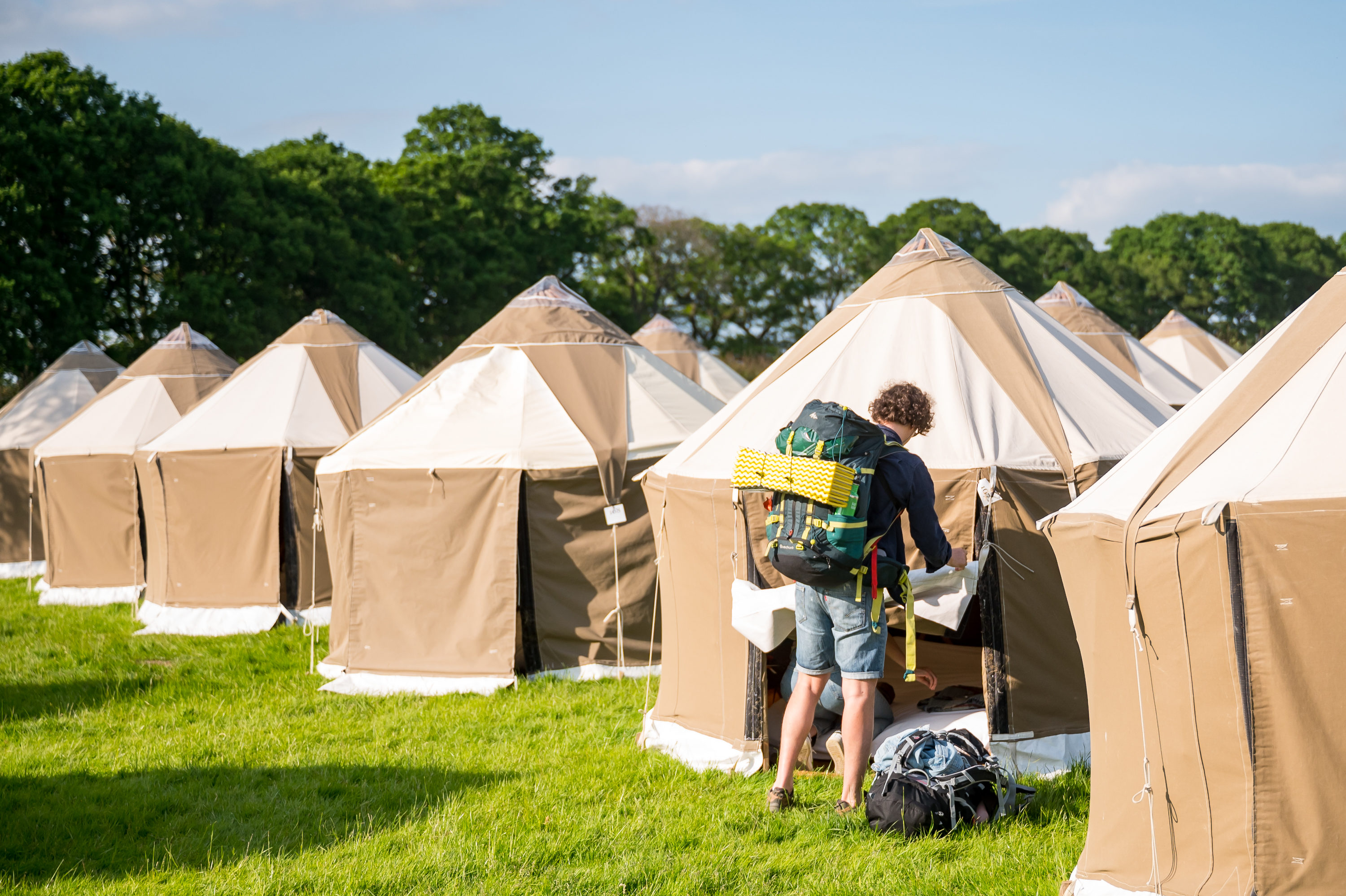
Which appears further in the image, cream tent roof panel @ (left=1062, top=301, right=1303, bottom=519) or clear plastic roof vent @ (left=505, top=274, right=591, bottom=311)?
clear plastic roof vent @ (left=505, top=274, right=591, bottom=311)

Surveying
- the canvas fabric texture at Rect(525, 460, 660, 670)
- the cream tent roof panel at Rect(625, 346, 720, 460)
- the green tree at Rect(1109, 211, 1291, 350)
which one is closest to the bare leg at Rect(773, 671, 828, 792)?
the canvas fabric texture at Rect(525, 460, 660, 670)

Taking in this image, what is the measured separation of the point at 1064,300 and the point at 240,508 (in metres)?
11.2

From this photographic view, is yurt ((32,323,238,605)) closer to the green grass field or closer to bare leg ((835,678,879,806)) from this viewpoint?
the green grass field

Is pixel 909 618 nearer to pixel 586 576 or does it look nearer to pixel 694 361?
pixel 586 576

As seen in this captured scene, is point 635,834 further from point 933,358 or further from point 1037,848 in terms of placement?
point 933,358

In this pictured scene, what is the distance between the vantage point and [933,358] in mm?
6160

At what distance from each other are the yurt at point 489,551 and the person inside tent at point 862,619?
10.2 ft

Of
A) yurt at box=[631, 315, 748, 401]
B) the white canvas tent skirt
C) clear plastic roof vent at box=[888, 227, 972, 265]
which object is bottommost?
the white canvas tent skirt

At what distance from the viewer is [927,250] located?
268 inches

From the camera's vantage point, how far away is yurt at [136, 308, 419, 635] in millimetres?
10836

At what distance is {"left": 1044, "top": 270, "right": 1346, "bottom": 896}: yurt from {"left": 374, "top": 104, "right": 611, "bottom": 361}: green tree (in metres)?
27.0

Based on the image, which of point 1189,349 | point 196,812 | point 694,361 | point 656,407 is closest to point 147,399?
point 656,407

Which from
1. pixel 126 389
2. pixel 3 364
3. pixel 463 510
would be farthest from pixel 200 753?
A: pixel 3 364

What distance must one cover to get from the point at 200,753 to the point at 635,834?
9.80 ft
